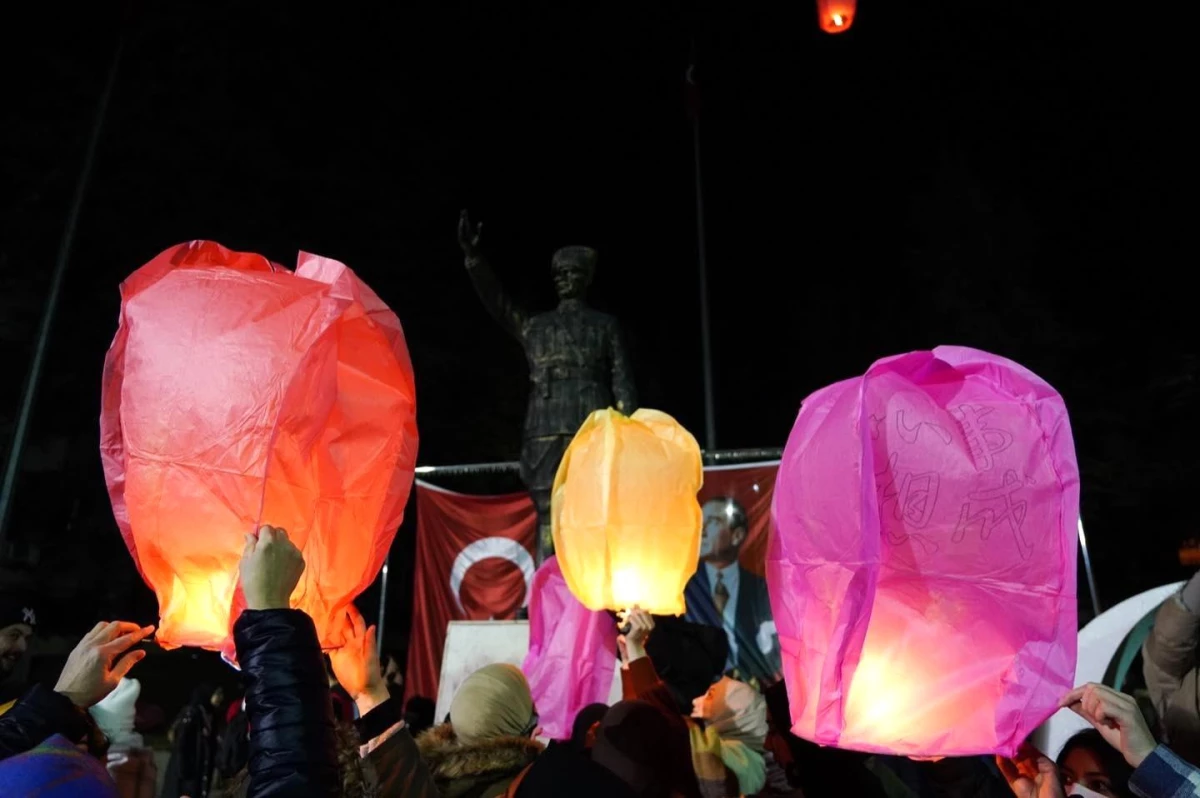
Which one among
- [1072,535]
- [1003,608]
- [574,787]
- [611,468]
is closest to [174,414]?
[574,787]

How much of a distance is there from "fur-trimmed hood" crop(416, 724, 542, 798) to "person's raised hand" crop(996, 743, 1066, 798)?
1.32 metres

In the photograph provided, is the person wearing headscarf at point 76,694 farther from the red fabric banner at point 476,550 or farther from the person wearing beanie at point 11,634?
the red fabric banner at point 476,550

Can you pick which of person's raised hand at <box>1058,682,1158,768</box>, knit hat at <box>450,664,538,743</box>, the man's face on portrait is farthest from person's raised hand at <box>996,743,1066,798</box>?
the man's face on portrait

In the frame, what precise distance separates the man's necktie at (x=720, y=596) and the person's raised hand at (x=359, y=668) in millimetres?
6238

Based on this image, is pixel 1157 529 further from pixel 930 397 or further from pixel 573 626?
pixel 930 397

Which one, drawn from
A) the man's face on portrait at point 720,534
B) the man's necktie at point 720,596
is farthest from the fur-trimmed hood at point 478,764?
the man's face on portrait at point 720,534

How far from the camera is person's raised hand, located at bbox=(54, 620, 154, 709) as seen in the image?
6.97 ft

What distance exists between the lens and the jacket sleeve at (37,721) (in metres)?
2.00

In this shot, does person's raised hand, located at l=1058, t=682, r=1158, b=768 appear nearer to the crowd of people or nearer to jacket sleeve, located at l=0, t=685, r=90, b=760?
the crowd of people

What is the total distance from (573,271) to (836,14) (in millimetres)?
4412

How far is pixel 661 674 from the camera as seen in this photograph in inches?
147

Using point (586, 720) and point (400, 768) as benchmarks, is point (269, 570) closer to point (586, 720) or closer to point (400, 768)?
point (400, 768)

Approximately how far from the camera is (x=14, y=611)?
388 centimetres

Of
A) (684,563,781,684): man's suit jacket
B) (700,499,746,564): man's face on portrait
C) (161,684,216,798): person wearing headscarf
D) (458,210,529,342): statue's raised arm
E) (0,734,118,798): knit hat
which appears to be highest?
(458,210,529,342): statue's raised arm
